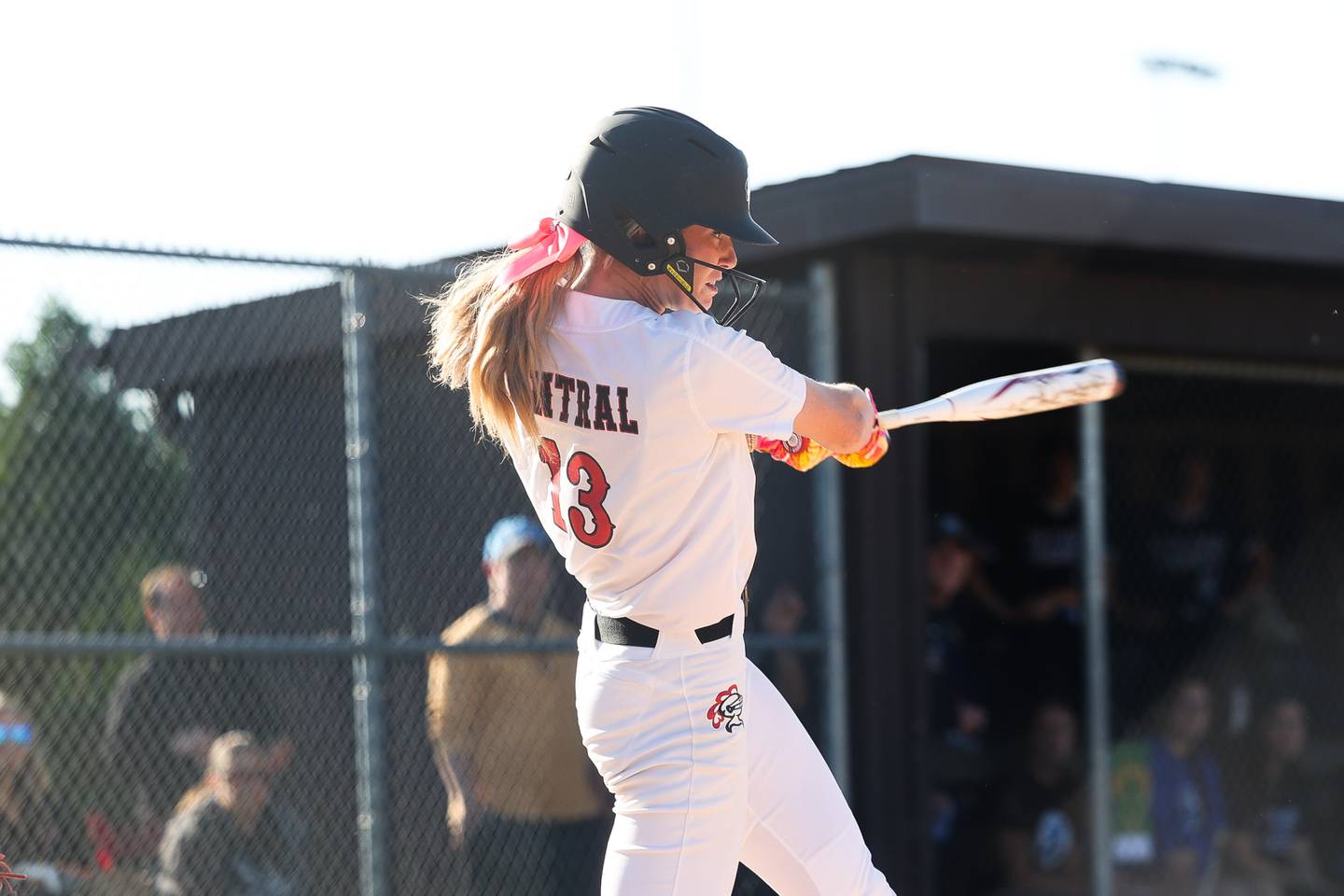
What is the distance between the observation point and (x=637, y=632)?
3.10 meters

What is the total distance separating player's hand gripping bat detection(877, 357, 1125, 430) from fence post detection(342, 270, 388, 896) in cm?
242

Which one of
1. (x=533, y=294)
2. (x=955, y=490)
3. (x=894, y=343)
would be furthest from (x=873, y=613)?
(x=533, y=294)

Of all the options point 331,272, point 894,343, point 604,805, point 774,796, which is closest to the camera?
point 774,796

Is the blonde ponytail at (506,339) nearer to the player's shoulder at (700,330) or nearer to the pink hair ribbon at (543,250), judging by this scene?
the pink hair ribbon at (543,250)

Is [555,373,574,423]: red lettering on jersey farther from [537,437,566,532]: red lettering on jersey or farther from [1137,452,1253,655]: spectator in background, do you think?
[1137,452,1253,655]: spectator in background

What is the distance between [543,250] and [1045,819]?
5490 millimetres

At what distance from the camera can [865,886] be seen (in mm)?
3256

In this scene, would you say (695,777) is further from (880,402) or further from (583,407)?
(880,402)

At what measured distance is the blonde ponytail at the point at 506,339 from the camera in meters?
3.09

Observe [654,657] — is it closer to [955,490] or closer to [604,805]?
[604,805]

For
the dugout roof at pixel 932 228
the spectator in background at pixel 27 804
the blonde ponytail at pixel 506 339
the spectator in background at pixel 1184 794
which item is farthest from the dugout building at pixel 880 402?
the blonde ponytail at pixel 506 339

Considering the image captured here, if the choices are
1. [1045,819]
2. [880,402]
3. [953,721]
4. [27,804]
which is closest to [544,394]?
[27,804]

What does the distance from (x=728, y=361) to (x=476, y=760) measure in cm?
307

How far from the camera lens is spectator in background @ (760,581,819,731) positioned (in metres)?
6.57
